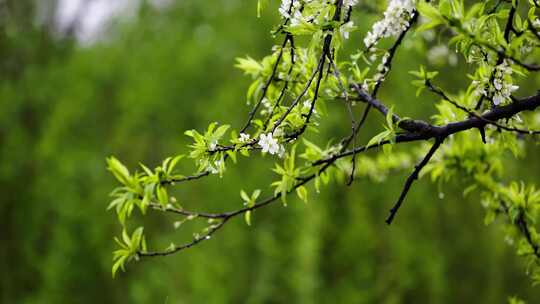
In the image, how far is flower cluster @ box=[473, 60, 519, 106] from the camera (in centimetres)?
144

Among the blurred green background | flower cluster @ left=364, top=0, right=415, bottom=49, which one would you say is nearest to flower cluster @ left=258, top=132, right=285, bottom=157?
flower cluster @ left=364, top=0, right=415, bottom=49

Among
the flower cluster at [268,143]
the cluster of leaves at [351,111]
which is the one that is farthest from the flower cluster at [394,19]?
the flower cluster at [268,143]

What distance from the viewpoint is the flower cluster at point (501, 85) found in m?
1.44

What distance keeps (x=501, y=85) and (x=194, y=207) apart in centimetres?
377

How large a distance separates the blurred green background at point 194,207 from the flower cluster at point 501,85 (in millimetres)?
3101

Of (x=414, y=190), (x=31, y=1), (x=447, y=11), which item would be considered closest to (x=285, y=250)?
(x=414, y=190)

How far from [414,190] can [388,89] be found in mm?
902

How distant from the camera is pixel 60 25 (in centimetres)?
522

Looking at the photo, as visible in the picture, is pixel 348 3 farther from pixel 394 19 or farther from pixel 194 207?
pixel 194 207

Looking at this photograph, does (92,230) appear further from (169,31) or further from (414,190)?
(414,190)

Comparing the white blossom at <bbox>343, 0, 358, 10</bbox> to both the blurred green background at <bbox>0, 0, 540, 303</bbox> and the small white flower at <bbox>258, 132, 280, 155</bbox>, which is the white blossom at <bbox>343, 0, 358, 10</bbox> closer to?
the small white flower at <bbox>258, 132, 280, 155</bbox>

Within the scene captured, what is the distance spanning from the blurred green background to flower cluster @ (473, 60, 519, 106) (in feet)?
10.2

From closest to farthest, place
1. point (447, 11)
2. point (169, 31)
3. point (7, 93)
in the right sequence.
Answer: point (447, 11)
point (7, 93)
point (169, 31)

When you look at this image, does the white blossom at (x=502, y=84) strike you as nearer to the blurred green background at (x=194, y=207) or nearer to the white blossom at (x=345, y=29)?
the white blossom at (x=345, y=29)
